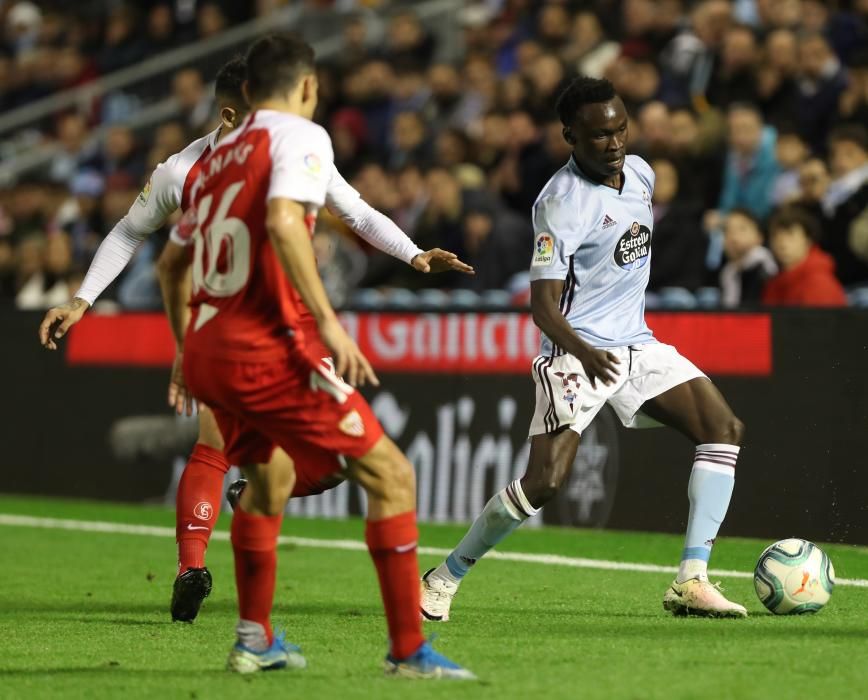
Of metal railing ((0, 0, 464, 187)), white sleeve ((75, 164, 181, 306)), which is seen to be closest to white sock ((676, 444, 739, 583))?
white sleeve ((75, 164, 181, 306))

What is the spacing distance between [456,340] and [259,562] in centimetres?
637

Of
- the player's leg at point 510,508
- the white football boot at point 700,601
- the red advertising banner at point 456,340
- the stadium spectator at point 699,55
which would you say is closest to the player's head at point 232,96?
the player's leg at point 510,508

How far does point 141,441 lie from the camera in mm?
13781

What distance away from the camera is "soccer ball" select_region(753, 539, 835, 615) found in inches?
290

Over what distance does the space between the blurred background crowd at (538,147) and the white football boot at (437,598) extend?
3.98m

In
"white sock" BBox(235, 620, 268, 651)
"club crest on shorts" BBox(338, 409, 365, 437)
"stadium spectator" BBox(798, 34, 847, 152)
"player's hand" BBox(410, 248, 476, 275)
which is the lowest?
"white sock" BBox(235, 620, 268, 651)

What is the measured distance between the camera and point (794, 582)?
24.1 ft

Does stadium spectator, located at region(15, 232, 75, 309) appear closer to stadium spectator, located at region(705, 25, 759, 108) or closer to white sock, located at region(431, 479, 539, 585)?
stadium spectator, located at region(705, 25, 759, 108)

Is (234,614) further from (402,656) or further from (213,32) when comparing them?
(213,32)

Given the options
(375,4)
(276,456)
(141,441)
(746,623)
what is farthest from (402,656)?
(375,4)

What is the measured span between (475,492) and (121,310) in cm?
384

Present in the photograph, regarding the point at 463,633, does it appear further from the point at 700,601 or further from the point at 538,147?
the point at 538,147

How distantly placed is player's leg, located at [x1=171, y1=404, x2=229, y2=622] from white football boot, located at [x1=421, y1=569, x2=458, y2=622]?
3.23ft

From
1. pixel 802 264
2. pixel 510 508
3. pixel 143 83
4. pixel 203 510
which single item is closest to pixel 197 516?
pixel 203 510
